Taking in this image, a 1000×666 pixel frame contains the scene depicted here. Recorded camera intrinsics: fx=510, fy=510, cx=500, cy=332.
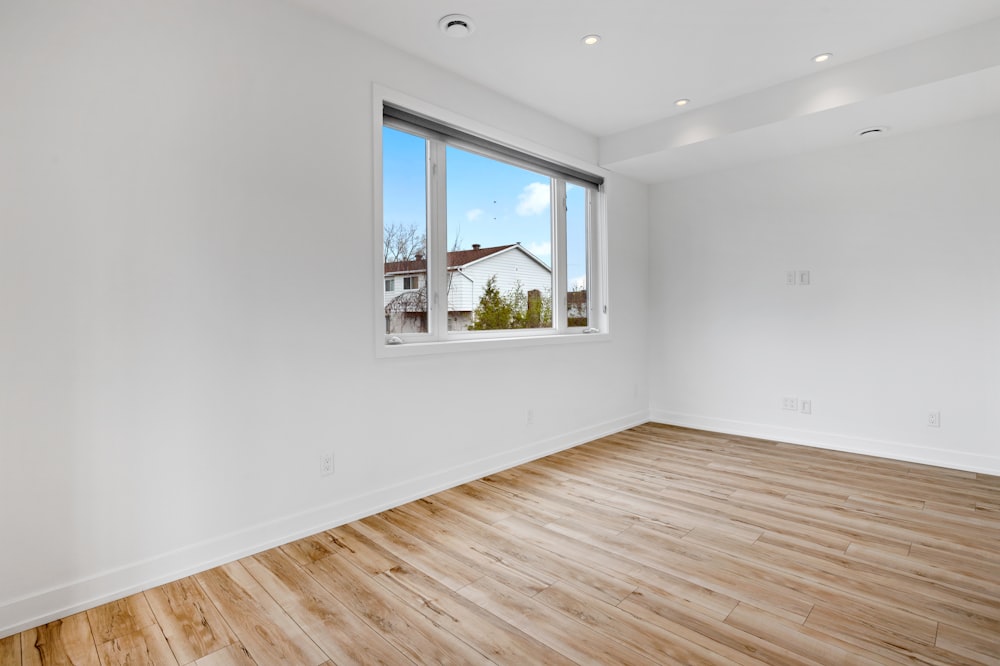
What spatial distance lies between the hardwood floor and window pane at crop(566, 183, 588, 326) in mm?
1787

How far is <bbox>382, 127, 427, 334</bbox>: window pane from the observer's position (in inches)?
120

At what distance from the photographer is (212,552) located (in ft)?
7.20

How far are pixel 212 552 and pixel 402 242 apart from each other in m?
1.88

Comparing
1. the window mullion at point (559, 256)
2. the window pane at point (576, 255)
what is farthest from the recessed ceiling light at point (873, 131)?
the window mullion at point (559, 256)

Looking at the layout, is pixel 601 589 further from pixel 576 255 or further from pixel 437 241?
pixel 576 255

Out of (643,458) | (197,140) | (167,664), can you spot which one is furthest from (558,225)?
A: (167,664)

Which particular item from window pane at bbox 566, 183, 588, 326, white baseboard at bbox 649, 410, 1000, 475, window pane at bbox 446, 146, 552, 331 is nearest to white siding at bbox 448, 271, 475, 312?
window pane at bbox 446, 146, 552, 331

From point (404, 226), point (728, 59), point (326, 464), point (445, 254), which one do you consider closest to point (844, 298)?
point (728, 59)

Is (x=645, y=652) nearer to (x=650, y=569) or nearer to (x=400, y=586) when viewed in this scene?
(x=650, y=569)

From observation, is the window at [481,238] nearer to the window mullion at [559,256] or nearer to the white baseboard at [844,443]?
the window mullion at [559,256]

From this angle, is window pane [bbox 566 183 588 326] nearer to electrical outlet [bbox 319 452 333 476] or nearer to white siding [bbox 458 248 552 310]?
white siding [bbox 458 248 552 310]

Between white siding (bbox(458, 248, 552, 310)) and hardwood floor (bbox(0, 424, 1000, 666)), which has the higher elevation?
white siding (bbox(458, 248, 552, 310))

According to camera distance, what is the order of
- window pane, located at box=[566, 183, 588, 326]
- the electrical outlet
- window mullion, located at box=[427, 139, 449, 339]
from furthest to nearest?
window pane, located at box=[566, 183, 588, 326], window mullion, located at box=[427, 139, 449, 339], the electrical outlet

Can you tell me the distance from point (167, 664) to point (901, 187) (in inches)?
195
